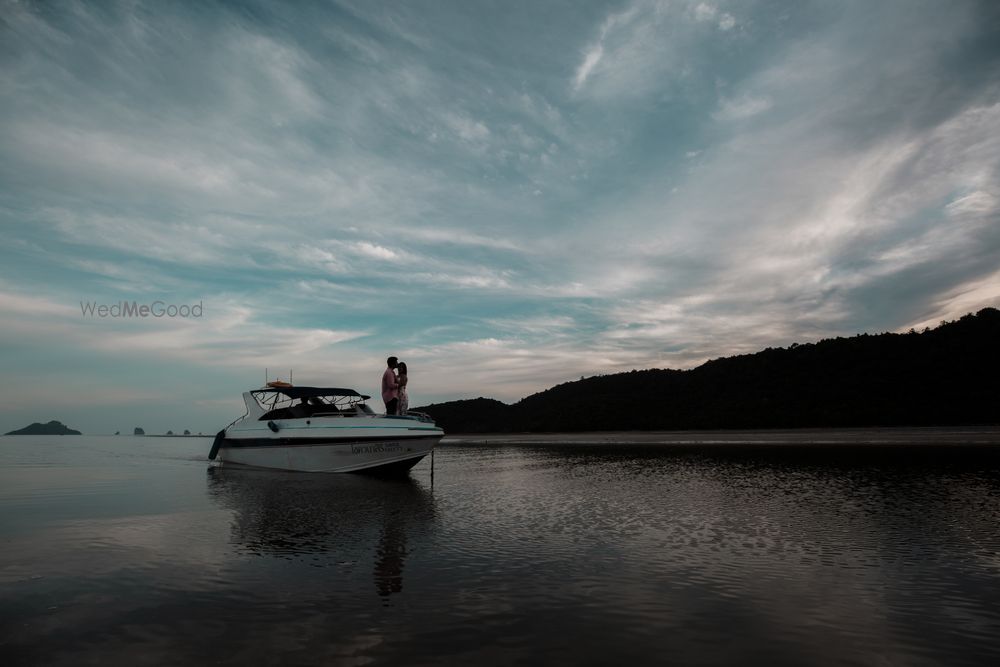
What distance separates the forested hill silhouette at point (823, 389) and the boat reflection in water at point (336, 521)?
191 ft

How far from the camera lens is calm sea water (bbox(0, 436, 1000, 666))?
17.0 feet

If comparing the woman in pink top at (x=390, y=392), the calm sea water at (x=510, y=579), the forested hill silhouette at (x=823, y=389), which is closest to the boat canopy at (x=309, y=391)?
the woman in pink top at (x=390, y=392)

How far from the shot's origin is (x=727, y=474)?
2158 cm

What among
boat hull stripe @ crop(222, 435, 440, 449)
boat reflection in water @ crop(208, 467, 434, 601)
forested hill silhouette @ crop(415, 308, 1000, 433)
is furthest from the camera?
forested hill silhouette @ crop(415, 308, 1000, 433)

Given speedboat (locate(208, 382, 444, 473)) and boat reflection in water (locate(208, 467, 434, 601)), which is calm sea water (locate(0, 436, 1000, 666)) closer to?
boat reflection in water (locate(208, 467, 434, 601))

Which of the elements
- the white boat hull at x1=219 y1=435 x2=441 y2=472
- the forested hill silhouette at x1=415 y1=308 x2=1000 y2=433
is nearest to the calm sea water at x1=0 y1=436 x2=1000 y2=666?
the white boat hull at x1=219 y1=435 x2=441 y2=472

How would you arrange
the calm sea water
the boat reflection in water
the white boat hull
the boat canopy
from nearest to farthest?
the calm sea water
the boat reflection in water
the white boat hull
the boat canopy

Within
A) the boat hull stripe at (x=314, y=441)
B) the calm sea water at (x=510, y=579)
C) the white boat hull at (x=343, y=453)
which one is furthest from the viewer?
the white boat hull at (x=343, y=453)

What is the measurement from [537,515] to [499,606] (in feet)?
22.1

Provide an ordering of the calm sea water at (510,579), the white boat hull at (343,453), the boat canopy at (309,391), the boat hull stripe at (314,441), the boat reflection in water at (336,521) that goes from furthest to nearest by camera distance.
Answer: the boat canopy at (309,391)
the white boat hull at (343,453)
the boat hull stripe at (314,441)
the boat reflection in water at (336,521)
the calm sea water at (510,579)

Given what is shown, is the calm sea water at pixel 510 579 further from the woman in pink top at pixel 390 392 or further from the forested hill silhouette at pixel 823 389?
the forested hill silhouette at pixel 823 389

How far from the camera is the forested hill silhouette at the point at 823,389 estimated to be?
182 ft

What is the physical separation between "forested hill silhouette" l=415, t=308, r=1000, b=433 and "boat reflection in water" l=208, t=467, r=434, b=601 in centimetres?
5827

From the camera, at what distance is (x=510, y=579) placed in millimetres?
7438
